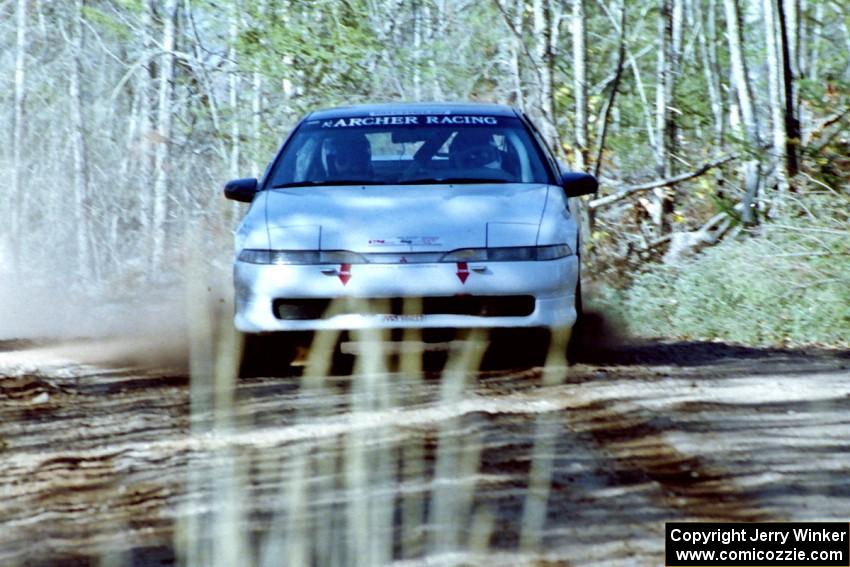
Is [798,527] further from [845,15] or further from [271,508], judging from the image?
[845,15]

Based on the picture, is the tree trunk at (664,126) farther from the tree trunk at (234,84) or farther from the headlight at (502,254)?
the headlight at (502,254)

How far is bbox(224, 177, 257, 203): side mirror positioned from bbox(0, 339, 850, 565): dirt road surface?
114 centimetres

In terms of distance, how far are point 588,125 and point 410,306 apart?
9.54m

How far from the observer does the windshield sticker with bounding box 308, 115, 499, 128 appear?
9.16 metres

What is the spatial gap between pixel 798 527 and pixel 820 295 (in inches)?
260

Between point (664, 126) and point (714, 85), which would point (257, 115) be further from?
point (664, 126)

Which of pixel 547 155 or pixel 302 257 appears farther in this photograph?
pixel 547 155

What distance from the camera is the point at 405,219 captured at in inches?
309

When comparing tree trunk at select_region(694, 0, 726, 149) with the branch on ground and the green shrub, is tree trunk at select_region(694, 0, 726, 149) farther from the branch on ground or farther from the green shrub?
the green shrub

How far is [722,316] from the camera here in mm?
11477

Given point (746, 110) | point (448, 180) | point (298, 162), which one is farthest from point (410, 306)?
point (746, 110)

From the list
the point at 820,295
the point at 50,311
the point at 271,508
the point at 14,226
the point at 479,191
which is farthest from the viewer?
the point at 14,226

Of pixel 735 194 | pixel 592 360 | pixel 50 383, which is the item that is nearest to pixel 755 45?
pixel 735 194

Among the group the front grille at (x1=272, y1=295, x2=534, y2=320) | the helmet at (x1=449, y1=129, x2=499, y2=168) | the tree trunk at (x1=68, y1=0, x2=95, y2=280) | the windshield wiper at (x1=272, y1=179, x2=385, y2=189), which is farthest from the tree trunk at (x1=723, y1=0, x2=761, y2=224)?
the tree trunk at (x1=68, y1=0, x2=95, y2=280)
